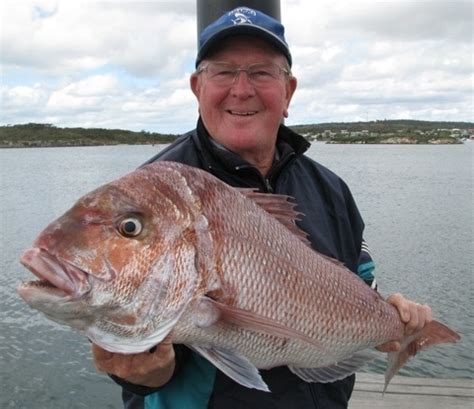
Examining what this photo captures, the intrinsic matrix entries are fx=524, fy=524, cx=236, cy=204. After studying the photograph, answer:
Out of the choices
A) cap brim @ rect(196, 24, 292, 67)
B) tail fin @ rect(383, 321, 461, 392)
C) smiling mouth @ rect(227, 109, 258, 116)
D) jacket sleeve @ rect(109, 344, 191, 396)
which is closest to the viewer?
jacket sleeve @ rect(109, 344, 191, 396)

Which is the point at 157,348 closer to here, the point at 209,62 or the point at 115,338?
the point at 115,338

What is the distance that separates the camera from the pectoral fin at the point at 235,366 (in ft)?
6.86

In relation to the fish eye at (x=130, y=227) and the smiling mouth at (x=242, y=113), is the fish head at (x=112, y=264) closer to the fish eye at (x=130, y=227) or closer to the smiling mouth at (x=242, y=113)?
the fish eye at (x=130, y=227)

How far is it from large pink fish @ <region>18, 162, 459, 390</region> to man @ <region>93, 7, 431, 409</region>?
0.36 metres

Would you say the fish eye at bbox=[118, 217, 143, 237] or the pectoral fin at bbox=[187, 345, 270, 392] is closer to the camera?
the fish eye at bbox=[118, 217, 143, 237]

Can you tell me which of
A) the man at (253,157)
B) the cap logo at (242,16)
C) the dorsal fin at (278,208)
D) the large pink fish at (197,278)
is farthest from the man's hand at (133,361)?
the cap logo at (242,16)

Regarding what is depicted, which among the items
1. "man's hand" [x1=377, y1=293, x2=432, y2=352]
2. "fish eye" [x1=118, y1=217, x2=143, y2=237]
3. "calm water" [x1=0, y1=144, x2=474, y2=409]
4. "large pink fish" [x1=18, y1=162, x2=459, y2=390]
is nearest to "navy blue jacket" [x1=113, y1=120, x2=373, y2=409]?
"large pink fish" [x1=18, y1=162, x2=459, y2=390]

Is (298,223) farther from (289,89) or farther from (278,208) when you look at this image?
(289,89)

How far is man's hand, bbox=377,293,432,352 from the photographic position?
3045mm

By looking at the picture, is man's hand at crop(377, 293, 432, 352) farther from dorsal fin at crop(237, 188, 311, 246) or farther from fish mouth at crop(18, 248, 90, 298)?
fish mouth at crop(18, 248, 90, 298)

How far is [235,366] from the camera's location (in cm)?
212

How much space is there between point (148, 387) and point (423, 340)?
1.77m

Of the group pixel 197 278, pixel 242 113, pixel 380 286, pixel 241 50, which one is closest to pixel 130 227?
pixel 197 278

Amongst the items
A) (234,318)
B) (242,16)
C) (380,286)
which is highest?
(242,16)
